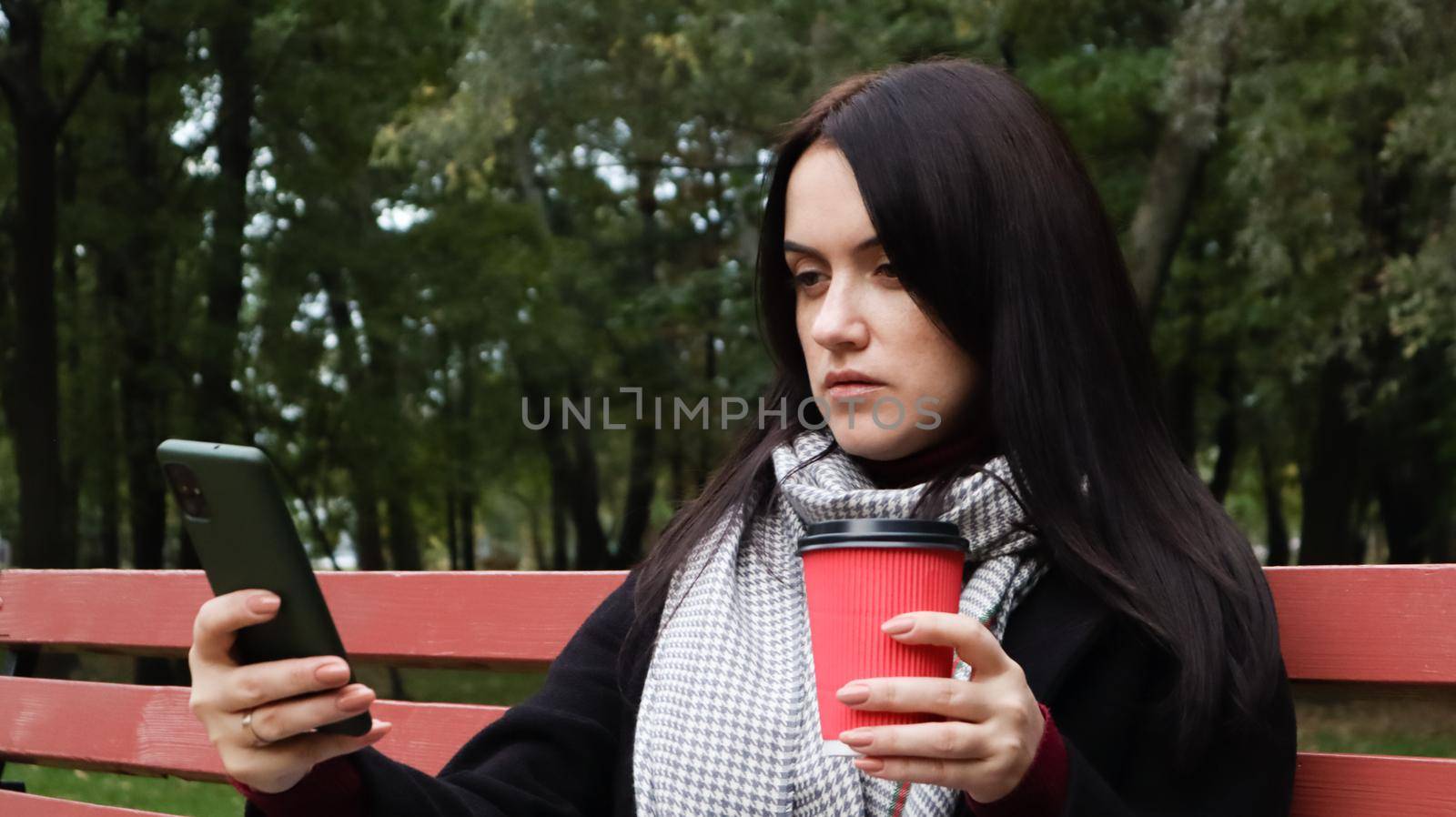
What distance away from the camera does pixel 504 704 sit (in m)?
10.1

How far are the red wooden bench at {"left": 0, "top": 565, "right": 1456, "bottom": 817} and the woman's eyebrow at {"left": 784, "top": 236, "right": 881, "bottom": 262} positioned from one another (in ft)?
2.23

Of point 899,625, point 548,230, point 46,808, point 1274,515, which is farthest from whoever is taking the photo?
point 1274,515

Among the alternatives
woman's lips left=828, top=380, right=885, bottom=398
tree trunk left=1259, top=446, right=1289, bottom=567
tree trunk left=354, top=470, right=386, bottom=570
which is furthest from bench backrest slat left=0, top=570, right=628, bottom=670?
tree trunk left=1259, top=446, right=1289, bottom=567

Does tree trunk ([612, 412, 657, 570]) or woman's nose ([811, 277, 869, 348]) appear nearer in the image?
woman's nose ([811, 277, 869, 348])

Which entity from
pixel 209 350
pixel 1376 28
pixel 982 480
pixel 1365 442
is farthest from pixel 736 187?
pixel 982 480

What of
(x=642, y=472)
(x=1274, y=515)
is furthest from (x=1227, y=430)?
(x=642, y=472)

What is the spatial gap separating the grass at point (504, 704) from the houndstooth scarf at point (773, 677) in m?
0.47

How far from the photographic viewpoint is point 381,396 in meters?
16.3

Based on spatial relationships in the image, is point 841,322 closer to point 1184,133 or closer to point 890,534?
point 890,534

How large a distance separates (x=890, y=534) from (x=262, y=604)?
0.58 metres

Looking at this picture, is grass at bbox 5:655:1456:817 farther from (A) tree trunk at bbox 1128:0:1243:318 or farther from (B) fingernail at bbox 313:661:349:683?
(A) tree trunk at bbox 1128:0:1243:318

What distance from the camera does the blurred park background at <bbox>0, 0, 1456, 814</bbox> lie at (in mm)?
10508

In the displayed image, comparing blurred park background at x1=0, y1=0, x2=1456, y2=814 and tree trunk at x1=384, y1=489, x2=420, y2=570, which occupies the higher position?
blurred park background at x1=0, y1=0, x2=1456, y2=814

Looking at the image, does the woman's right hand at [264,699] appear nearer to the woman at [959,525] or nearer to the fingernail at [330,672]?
the fingernail at [330,672]
